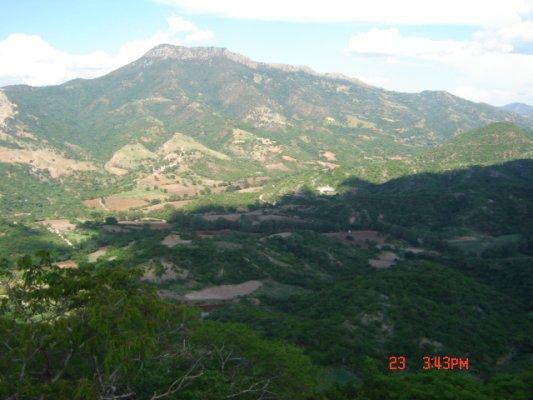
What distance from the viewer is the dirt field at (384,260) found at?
136 meters

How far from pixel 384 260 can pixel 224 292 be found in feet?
184

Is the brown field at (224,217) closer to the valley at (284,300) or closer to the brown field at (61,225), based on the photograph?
the valley at (284,300)

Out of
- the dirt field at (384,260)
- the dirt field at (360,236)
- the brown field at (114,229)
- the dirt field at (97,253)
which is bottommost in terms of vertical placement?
the dirt field at (97,253)

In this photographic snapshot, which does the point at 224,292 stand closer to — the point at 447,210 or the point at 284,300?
the point at 284,300

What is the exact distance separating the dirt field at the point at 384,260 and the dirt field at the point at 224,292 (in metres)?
40.1

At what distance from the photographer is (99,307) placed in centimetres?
2405

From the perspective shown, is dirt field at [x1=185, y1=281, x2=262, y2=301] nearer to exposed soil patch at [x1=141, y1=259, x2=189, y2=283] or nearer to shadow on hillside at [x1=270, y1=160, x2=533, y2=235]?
exposed soil patch at [x1=141, y1=259, x2=189, y2=283]

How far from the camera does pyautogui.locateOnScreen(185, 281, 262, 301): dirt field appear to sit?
99912 mm

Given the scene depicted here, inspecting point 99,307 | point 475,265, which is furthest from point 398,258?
point 99,307

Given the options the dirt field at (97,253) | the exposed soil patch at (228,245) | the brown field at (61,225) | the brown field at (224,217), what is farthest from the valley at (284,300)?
the brown field at (61,225)

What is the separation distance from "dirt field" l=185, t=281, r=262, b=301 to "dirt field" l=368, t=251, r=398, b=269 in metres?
40.1

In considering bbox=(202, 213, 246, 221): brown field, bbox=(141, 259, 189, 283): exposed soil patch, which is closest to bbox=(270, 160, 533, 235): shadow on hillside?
bbox=(202, 213, 246, 221): brown field

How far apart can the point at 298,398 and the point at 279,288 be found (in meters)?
79.5

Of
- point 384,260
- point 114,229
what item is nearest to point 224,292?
point 384,260
